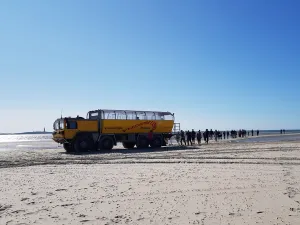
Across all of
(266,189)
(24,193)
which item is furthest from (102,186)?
(266,189)

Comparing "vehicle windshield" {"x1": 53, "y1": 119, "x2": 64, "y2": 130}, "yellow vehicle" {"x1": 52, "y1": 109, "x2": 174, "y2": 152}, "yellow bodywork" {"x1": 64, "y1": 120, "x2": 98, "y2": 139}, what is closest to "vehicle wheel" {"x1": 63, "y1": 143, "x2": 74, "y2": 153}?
"yellow vehicle" {"x1": 52, "y1": 109, "x2": 174, "y2": 152}

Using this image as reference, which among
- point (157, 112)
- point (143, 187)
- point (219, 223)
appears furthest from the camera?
point (157, 112)

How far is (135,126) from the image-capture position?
29.5 m

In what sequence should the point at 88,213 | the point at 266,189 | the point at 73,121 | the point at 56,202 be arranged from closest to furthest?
1. the point at 88,213
2. the point at 56,202
3. the point at 266,189
4. the point at 73,121

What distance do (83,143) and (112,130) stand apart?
2.70 meters

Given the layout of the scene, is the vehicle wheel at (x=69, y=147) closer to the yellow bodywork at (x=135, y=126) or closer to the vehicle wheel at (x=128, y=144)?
the yellow bodywork at (x=135, y=126)

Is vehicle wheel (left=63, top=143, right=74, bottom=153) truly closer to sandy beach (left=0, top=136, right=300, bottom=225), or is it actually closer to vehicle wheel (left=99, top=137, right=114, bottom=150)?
vehicle wheel (left=99, top=137, right=114, bottom=150)

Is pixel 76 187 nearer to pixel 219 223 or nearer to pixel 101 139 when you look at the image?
pixel 219 223

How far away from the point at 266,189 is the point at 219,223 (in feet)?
10.6

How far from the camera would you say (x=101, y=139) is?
2739 cm

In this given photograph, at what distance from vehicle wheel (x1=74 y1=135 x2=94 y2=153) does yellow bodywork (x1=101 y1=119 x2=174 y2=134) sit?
137cm

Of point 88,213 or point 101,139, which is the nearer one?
point 88,213

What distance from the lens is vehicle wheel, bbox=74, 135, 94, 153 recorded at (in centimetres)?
2636

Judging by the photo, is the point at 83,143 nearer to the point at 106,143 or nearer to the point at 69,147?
the point at 69,147
